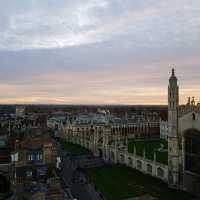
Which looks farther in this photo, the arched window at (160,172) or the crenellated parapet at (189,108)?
the arched window at (160,172)

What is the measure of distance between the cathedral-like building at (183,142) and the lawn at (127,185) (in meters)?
2.05

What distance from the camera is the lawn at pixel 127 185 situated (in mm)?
36812

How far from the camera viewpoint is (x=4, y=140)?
57562 mm

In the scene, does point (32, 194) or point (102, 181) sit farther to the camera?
point (102, 181)

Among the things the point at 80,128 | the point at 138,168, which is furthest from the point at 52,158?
the point at 80,128

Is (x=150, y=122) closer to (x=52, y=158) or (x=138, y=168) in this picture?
(x=138, y=168)

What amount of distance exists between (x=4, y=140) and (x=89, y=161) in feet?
52.4

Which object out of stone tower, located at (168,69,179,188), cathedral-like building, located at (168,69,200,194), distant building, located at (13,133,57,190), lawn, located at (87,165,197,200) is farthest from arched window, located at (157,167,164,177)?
distant building, located at (13,133,57,190)

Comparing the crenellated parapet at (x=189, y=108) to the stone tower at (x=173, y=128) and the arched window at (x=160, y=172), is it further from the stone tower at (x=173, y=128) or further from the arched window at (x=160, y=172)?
the arched window at (x=160, y=172)

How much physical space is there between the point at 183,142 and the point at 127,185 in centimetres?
915

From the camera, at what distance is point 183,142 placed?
41.0 meters

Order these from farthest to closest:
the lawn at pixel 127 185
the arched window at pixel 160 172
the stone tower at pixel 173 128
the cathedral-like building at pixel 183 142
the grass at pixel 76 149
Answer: the grass at pixel 76 149, the arched window at pixel 160 172, the stone tower at pixel 173 128, the cathedral-like building at pixel 183 142, the lawn at pixel 127 185

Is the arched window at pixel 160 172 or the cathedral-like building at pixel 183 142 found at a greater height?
the cathedral-like building at pixel 183 142

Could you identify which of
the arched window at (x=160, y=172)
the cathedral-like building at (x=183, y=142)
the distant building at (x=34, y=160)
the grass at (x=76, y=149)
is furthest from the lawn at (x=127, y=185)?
the grass at (x=76, y=149)
